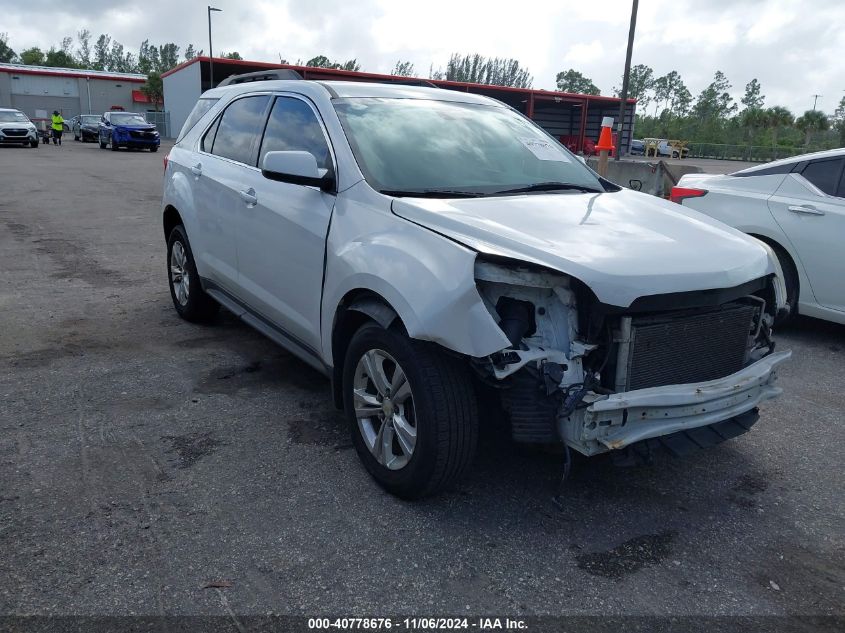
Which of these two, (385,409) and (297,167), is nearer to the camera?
(385,409)

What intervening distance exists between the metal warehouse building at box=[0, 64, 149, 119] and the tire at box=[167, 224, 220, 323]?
73.1 metres

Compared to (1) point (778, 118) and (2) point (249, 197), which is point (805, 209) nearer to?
(2) point (249, 197)

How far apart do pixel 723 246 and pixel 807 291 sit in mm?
3072

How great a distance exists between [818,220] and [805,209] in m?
0.14

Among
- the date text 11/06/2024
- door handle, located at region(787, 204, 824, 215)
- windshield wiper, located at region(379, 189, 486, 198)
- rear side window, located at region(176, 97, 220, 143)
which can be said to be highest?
rear side window, located at region(176, 97, 220, 143)

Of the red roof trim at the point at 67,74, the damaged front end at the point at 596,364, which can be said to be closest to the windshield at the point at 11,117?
the damaged front end at the point at 596,364

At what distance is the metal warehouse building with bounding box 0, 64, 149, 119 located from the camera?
70.6 metres

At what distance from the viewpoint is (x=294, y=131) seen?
4176mm

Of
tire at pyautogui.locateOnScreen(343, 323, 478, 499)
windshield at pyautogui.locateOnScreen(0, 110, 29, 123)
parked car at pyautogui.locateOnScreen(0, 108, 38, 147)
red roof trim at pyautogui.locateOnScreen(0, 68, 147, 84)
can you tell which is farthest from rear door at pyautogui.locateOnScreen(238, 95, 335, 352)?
red roof trim at pyautogui.locateOnScreen(0, 68, 147, 84)

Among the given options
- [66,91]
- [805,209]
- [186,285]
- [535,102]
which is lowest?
[186,285]

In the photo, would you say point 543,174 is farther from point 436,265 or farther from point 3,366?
point 3,366

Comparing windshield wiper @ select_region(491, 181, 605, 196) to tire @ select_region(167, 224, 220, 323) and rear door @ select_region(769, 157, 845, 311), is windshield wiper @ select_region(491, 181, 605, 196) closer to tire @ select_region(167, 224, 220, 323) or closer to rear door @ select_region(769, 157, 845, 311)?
rear door @ select_region(769, 157, 845, 311)

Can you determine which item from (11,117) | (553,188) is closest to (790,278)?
(553,188)

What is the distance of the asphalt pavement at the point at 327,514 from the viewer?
2.61 metres
